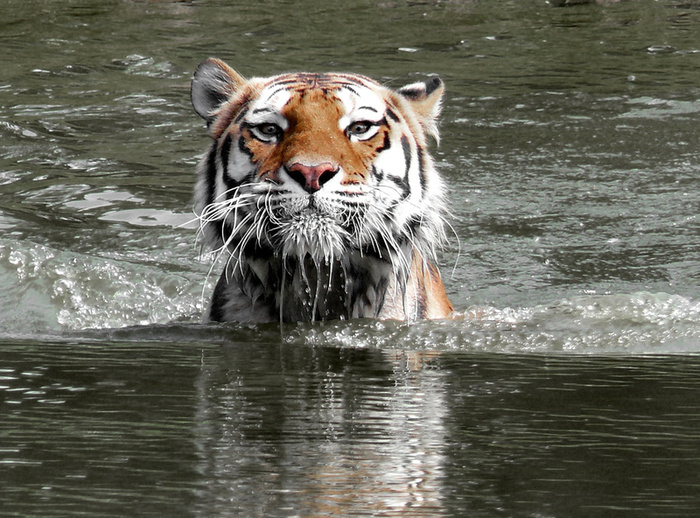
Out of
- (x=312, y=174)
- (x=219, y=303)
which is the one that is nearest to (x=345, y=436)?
(x=312, y=174)

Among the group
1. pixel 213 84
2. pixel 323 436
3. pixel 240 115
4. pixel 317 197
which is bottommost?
pixel 323 436

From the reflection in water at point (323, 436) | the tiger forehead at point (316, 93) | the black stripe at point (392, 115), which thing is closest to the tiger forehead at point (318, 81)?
the tiger forehead at point (316, 93)

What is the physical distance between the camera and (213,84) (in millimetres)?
4332

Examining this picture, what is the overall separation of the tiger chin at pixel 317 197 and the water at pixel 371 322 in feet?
0.59

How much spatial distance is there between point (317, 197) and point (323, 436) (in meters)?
1.54

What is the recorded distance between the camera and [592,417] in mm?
2242

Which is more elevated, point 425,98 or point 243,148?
point 425,98

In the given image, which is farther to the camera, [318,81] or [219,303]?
[219,303]

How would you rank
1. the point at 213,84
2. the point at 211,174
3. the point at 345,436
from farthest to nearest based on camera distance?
the point at 213,84 < the point at 211,174 < the point at 345,436

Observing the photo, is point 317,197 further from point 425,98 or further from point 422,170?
point 425,98

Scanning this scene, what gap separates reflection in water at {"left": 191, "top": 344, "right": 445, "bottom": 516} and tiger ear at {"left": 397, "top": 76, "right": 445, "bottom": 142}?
1545 mm

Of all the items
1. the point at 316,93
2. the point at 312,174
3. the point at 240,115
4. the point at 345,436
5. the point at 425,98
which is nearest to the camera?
the point at 345,436

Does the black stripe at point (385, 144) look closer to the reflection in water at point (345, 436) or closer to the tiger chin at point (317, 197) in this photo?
the tiger chin at point (317, 197)

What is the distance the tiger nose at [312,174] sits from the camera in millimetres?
3490
